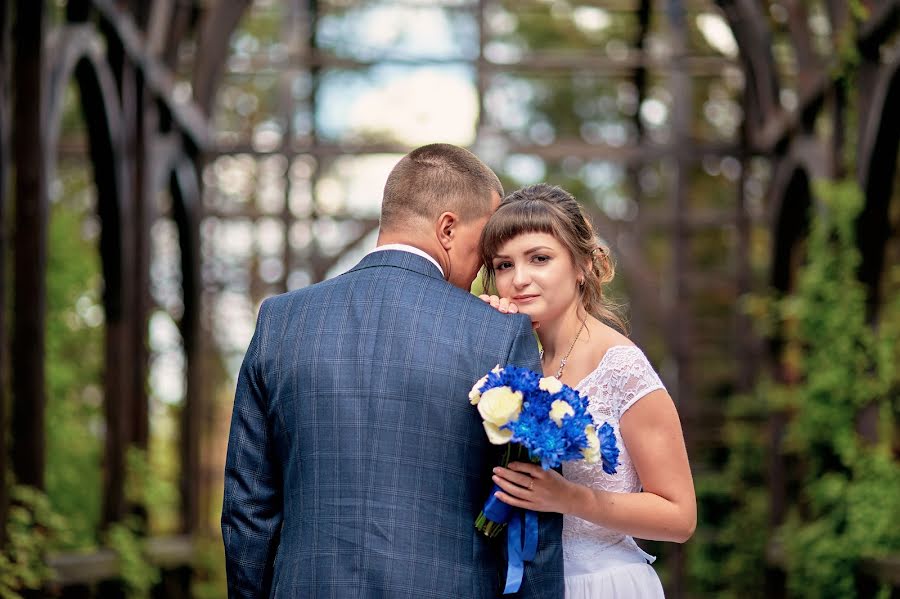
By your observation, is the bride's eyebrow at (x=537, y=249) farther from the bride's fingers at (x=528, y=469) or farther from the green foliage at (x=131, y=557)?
the green foliage at (x=131, y=557)

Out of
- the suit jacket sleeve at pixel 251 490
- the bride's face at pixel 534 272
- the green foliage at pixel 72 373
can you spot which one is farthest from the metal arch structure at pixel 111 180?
the bride's face at pixel 534 272

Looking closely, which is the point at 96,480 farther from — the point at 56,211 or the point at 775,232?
the point at 775,232

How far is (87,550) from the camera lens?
7.11 meters

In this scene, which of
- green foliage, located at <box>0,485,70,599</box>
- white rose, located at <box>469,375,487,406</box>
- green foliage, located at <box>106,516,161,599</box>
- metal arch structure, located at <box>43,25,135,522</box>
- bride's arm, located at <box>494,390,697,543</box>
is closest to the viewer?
white rose, located at <box>469,375,487,406</box>

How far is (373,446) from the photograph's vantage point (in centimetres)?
252

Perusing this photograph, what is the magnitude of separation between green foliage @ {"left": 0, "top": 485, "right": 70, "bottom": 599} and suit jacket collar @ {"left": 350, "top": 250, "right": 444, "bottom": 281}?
274cm

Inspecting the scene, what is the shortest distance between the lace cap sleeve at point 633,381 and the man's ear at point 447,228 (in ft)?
1.44

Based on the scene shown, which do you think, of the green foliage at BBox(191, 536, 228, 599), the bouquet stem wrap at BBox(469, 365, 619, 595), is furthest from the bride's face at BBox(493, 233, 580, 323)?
the green foliage at BBox(191, 536, 228, 599)

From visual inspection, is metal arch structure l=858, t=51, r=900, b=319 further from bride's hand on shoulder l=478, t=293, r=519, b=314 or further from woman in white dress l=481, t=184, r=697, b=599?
bride's hand on shoulder l=478, t=293, r=519, b=314

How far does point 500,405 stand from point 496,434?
2.6 inches

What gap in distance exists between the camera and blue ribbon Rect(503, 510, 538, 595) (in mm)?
2480

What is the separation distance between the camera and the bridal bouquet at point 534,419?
7.68 feet

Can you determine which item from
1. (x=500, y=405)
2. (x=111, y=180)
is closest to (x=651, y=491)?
(x=500, y=405)

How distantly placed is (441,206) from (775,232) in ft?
24.3
